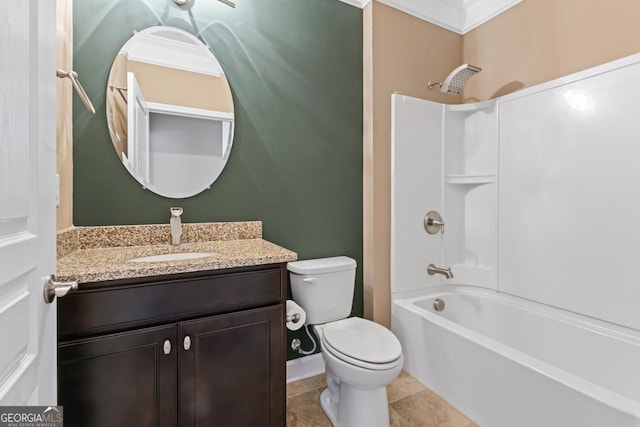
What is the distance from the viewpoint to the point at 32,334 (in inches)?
25.2

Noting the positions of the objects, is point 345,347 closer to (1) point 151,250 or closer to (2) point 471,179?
(1) point 151,250

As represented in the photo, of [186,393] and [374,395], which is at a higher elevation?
[186,393]

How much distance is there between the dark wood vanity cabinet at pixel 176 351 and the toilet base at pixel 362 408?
352 millimetres

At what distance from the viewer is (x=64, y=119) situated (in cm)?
124

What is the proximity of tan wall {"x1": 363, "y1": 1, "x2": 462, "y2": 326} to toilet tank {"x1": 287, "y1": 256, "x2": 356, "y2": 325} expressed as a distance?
317mm

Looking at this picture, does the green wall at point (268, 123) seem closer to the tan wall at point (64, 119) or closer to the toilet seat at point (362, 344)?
the tan wall at point (64, 119)

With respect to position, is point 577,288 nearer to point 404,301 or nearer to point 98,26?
point 404,301

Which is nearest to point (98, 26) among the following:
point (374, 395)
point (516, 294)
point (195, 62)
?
point (195, 62)

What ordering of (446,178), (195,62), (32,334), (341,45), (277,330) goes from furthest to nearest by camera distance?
1. (446,178)
2. (341,45)
3. (195,62)
4. (277,330)
5. (32,334)

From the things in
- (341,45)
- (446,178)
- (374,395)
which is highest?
(341,45)

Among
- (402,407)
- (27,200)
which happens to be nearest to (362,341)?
(402,407)

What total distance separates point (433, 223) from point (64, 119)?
2209 millimetres

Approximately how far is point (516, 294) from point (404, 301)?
767 mm

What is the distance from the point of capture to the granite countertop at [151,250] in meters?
0.98
